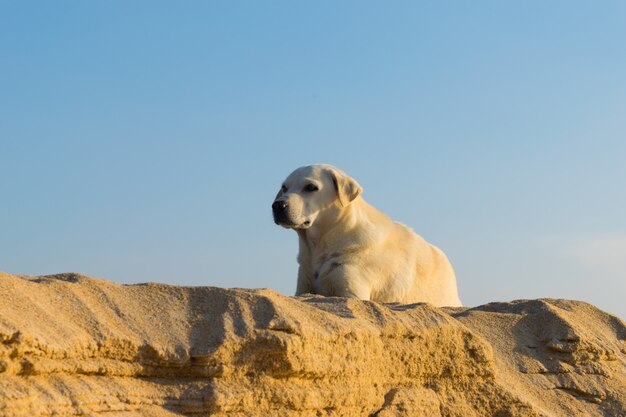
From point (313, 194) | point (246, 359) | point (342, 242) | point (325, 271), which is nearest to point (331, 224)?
point (342, 242)

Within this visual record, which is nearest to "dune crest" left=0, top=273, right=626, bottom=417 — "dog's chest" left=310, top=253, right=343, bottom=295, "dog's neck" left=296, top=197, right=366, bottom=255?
"dog's chest" left=310, top=253, right=343, bottom=295

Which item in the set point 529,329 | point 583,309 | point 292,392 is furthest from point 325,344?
point 583,309

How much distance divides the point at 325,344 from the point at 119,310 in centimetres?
112

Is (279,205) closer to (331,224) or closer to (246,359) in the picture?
(331,224)

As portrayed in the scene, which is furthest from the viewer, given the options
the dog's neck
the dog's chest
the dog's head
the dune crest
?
the dog's neck

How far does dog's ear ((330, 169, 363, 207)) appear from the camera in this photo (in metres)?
9.66

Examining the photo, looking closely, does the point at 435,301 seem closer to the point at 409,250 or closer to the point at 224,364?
Answer: the point at 409,250

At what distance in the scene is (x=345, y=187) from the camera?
31.8 ft

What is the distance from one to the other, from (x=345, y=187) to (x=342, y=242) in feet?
1.66

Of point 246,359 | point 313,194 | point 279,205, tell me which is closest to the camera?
point 246,359

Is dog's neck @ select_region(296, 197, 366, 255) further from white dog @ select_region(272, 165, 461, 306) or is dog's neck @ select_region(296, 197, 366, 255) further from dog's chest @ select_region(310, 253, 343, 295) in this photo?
dog's chest @ select_region(310, 253, 343, 295)

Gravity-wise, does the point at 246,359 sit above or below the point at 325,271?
below

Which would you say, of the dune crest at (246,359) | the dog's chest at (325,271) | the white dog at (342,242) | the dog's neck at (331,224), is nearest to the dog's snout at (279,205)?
the white dog at (342,242)

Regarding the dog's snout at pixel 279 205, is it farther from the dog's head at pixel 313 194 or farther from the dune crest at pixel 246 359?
the dune crest at pixel 246 359
